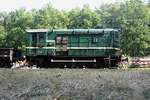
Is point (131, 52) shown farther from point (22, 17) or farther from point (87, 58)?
point (87, 58)

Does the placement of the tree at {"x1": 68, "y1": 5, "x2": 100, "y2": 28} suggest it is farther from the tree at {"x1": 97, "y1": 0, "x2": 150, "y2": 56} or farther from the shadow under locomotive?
the shadow under locomotive

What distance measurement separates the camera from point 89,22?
225 ft

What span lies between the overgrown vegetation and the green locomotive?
1085 inches

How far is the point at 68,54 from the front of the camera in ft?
118

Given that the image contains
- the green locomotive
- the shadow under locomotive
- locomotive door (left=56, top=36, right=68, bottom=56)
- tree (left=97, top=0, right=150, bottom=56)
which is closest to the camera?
the shadow under locomotive

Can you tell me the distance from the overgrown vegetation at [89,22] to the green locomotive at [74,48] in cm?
2757

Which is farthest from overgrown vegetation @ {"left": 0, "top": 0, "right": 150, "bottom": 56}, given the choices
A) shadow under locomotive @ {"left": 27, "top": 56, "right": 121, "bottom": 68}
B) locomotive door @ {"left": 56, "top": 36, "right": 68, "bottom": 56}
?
shadow under locomotive @ {"left": 27, "top": 56, "right": 121, "bottom": 68}

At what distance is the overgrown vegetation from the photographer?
6462 cm

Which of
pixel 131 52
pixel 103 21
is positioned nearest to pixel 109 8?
pixel 103 21

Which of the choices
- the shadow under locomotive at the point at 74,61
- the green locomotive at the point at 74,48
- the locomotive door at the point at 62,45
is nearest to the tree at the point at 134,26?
the green locomotive at the point at 74,48

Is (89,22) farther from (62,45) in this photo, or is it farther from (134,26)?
(62,45)

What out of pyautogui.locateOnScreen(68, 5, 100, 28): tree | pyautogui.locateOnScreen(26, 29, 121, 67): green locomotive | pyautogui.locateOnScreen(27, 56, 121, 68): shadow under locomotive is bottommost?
pyautogui.locateOnScreen(27, 56, 121, 68): shadow under locomotive

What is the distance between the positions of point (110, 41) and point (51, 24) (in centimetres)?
3657

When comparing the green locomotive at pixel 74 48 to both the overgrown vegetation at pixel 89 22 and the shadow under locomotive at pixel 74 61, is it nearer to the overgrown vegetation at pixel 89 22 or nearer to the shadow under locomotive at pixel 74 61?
the shadow under locomotive at pixel 74 61
